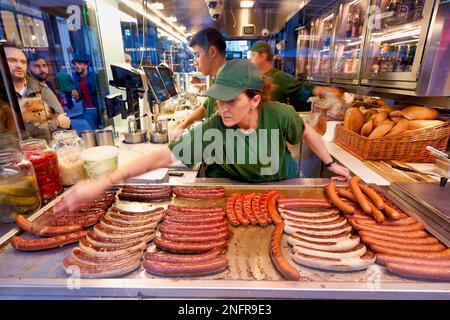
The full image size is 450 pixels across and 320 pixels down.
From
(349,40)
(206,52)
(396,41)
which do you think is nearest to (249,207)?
(206,52)

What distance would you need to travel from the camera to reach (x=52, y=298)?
99cm

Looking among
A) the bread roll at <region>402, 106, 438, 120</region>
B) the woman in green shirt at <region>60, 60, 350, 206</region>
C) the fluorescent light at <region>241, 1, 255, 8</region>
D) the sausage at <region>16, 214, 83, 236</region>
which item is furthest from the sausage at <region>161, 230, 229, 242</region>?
the fluorescent light at <region>241, 1, 255, 8</region>

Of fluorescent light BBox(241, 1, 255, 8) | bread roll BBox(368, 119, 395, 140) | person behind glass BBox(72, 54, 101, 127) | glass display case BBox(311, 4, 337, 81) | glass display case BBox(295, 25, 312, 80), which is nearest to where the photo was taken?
bread roll BBox(368, 119, 395, 140)

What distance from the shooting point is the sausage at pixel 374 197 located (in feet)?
4.75

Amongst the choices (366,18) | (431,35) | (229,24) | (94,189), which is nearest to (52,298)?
(94,189)

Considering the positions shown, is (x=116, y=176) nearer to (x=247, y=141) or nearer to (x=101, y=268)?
(x=101, y=268)

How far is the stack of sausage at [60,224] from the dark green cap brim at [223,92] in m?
0.92

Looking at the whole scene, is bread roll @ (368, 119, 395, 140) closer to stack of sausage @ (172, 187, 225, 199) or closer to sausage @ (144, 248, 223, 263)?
stack of sausage @ (172, 187, 225, 199)

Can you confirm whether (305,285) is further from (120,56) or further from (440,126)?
(120,56)

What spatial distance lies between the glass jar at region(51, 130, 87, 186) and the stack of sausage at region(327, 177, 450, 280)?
5.68 feet

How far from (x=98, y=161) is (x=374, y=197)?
1759 millimetres

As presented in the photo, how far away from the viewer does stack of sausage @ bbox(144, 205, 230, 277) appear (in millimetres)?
1054

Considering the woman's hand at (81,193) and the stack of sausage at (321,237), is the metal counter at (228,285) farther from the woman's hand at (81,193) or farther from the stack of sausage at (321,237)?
the woman's hand at (81,193)

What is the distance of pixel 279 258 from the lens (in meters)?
1.08
